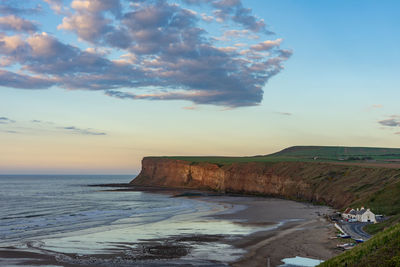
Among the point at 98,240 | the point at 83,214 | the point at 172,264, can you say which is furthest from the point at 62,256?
the point at 83,214

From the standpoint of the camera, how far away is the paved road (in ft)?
138

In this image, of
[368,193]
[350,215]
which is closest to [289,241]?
[350,215]

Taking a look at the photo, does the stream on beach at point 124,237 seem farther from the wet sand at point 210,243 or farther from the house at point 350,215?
the house at point 350,215

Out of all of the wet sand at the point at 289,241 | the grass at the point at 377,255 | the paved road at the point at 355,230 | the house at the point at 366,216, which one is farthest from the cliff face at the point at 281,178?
the grass at the point at 377,255

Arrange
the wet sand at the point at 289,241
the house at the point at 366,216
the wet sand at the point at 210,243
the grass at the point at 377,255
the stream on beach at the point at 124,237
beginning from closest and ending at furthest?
1. the grass at the point at 377,255
2. the wet sand at the point at 210,243
3. the stream on beach at the point at 124,237
4. the wet sand at the point at 289,241
5. the house at the point at 366,216

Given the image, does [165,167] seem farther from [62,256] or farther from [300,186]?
[62,256]

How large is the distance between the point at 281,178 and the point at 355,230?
71.6m

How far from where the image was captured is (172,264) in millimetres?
33094

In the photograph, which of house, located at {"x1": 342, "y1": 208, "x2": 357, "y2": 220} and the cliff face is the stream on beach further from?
the cliff face

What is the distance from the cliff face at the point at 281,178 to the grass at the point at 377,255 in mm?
53803

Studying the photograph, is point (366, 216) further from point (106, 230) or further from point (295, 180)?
point (295, 180)

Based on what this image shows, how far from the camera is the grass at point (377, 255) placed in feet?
55.6

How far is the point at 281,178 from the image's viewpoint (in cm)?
11725

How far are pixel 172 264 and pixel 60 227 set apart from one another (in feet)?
94.5
